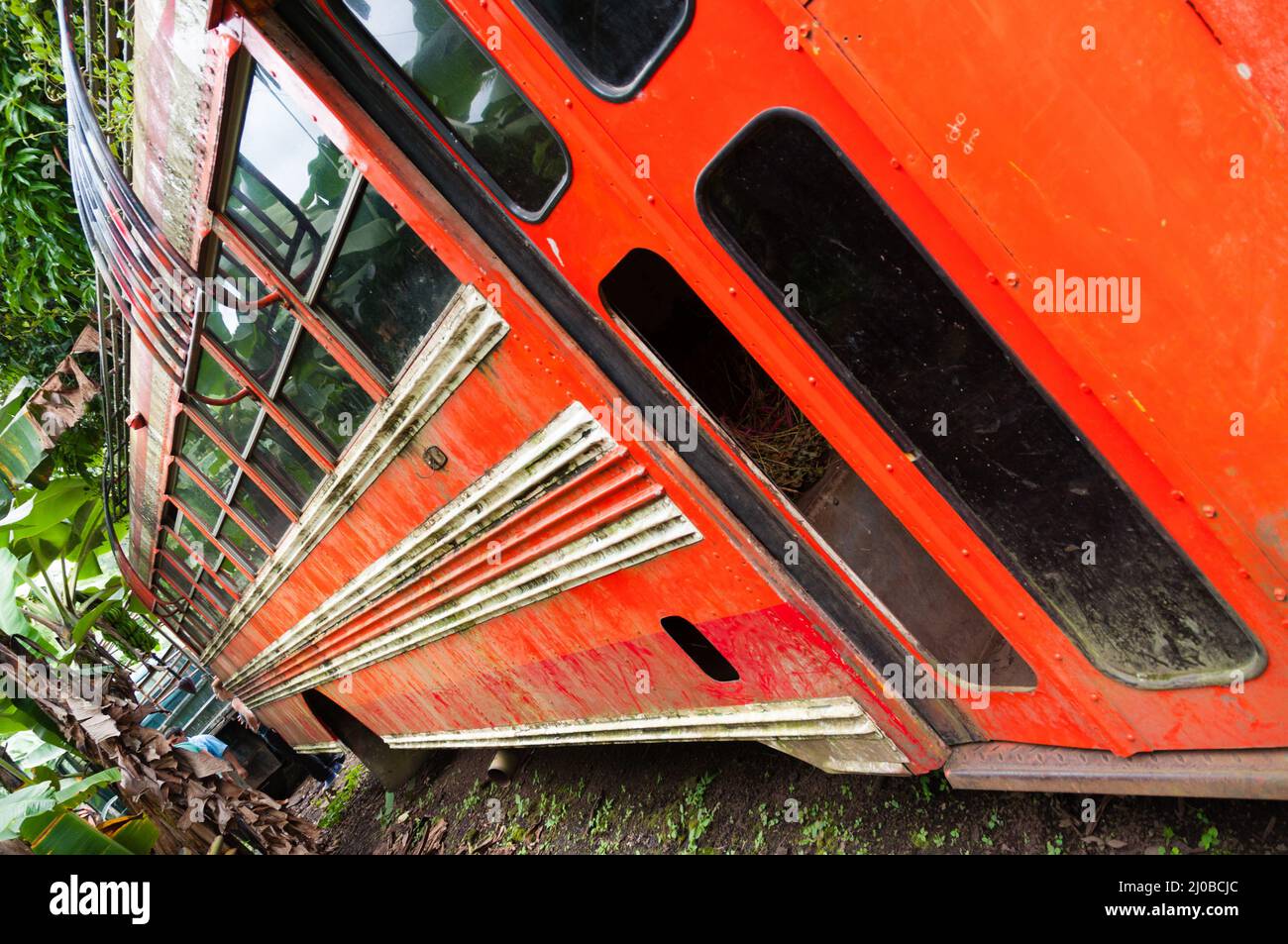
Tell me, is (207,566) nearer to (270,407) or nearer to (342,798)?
(270,407)

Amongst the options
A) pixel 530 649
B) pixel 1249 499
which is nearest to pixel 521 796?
pixel 530 649

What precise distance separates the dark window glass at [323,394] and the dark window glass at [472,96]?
1.21 metres

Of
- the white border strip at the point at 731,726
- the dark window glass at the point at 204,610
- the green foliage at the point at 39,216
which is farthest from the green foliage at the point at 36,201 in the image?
the white border strip at the point at 731,726

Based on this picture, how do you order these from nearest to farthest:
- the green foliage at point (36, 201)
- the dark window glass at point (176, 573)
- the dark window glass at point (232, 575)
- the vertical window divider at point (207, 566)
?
the green foliage at point (36, 201), the dark window glass at point (232, 575), the vertical window divider at point (207, 566), the dark window glass at point (176, 573)

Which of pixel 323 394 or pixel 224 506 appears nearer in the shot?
pixel 323 394

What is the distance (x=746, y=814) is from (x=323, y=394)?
2629 mm

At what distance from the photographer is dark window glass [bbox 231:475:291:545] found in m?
4.99

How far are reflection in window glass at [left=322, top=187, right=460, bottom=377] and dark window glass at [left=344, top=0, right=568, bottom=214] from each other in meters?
0.37

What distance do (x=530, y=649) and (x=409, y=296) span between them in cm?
155

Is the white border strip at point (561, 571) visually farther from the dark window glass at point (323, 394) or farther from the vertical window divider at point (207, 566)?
the vertical window divider at point (207, 566)

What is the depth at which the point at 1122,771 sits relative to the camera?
96.9 inches

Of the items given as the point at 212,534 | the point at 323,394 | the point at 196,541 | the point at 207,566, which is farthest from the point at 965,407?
the point at 207,566

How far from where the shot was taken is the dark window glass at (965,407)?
2211 mm

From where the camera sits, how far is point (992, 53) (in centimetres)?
190
